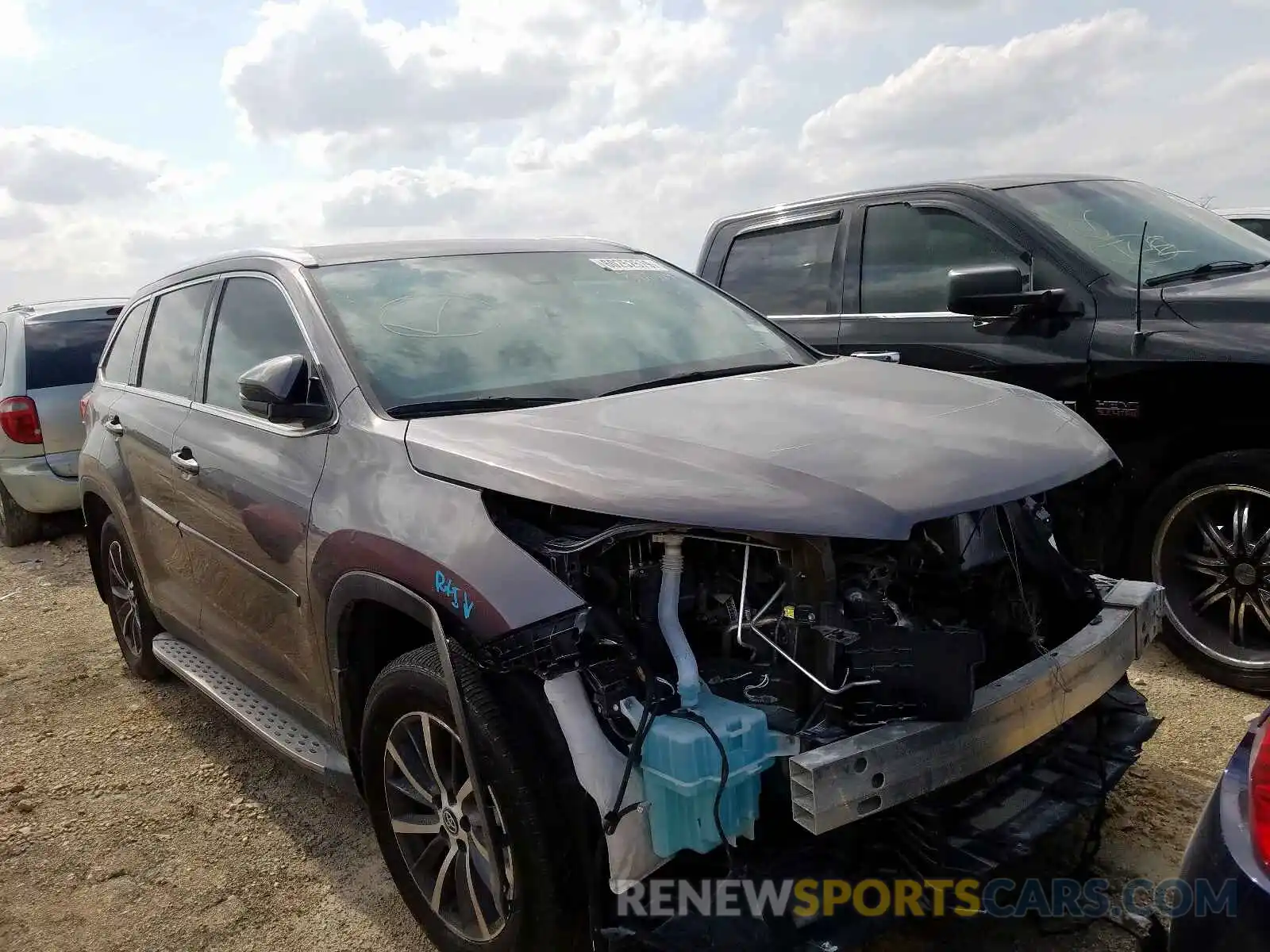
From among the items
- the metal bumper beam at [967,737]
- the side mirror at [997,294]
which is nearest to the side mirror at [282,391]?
Answer: the metal bumper beam at [967,737]

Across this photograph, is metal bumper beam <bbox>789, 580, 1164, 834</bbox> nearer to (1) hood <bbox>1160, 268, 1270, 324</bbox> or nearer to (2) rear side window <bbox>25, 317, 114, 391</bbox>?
(1) hood <bbox>1160, 268, 1270, 324</bbox>

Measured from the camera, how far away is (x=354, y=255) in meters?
3.53

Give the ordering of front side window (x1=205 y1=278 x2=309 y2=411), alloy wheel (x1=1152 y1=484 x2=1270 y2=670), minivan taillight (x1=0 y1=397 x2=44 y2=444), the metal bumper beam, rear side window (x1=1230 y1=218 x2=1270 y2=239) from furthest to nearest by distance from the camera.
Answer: minivan taillight (x1=0 y1=397 x2=44 y2=444) → rear side window (x1=1230 y1=218 x2=1270 y2=239) → alloy wheel (x1=1152 y1=484 x2=1270 y2=670) → front side window (x1=205 y1=278 x2=309 y2=411) → the metal bumper beam

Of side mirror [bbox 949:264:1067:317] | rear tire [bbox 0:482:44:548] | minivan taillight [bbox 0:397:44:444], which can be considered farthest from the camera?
rear tire [bbox 0:482:44:548]

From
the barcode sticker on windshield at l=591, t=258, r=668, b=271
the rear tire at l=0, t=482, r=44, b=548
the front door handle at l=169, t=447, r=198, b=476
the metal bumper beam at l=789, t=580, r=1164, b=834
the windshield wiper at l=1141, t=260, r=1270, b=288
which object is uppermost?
the barcode sticker on windshield at l=591, t=258, r=668, b=271

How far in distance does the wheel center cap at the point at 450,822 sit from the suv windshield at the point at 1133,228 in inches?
134

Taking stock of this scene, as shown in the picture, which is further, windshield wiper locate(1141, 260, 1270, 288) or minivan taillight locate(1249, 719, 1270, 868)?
windshield wiper locate(1141, 260, 1270, 288)

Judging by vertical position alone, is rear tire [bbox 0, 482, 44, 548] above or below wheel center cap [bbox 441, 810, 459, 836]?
below

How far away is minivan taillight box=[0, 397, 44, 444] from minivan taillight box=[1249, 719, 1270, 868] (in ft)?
26.8

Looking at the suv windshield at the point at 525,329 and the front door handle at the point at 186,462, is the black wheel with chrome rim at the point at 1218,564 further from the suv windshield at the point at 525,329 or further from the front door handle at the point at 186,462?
the front door handle at the point at 186,462

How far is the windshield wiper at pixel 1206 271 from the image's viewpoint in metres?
4.26

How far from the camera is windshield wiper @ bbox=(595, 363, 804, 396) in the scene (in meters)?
3.03

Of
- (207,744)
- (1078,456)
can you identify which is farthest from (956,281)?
(207,744)

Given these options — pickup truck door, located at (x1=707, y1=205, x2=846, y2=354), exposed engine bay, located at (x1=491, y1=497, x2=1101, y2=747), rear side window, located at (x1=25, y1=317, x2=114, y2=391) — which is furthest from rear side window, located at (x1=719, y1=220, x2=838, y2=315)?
rear side window, located at (x1=25, y1=317, x2=114, y2=391)
